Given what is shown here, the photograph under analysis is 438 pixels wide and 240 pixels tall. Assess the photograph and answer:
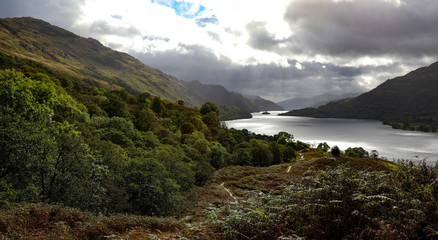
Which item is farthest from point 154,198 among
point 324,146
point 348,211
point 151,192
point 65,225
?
point 324,146

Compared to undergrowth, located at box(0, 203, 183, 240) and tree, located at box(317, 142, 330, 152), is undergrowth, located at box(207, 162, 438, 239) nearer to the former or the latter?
undergrowth, located at box(0, 203, 183, 240)

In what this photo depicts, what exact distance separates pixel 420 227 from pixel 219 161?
4726 cm

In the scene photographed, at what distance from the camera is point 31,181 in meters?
12.3

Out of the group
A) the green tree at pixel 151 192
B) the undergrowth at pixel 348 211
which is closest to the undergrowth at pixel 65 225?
the undergrowth at pixel 348 211

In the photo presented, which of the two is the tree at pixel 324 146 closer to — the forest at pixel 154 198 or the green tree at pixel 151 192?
Answer: the forest at pixel 154 198

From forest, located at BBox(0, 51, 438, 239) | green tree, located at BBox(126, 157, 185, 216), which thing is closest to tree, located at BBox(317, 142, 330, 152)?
forest, located at BBox(0, 51, 438, 239)

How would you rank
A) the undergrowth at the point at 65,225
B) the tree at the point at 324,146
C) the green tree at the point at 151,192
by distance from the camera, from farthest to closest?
the tree at the point at 324,146 < the green tree at the point at 151,192 < the undergrowth at the point at 65,225

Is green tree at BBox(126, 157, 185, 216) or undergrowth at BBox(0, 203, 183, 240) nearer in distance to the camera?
undergrowth at BBox(0, 203, 183, 240)

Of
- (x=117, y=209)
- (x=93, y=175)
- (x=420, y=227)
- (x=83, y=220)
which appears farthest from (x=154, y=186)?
(x=420, y=227)

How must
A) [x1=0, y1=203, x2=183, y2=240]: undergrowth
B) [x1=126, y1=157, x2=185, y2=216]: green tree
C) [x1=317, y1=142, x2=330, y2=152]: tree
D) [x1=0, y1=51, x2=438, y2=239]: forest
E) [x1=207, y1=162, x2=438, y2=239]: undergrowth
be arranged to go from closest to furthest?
[x1=207, y1=162, x2=438, y2=239]: undergrowth → [x1=0, y1=51, x2=438, y2=239]: forest → [x1=0, y1=203, x2=183, y2=240]: undergrowth → [x1=126, y1=157, x2=185, y2=216]: green tree → [x1=317, y1=142, x2=330, y2=152]: tree

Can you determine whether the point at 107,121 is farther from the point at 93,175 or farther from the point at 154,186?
the point at 154,186

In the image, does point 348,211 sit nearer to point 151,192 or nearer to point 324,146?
point 151,192

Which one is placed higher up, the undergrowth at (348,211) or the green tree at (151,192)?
the undergrowth at (348,211)

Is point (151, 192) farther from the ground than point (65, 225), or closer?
closer
